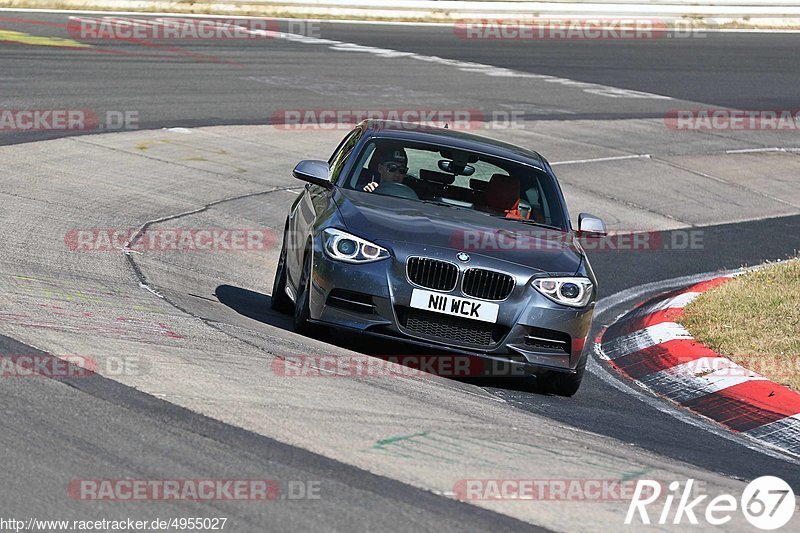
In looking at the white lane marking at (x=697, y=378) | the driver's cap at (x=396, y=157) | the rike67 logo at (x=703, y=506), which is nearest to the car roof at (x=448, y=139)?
the driver's cap at (x=396, y=157)

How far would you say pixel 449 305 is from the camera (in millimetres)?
7613

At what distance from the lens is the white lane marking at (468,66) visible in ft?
81.1

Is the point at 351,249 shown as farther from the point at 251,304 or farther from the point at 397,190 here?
the point at 251,304

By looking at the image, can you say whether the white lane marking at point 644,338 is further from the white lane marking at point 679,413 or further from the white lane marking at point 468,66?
the white lane marking at point 468,66

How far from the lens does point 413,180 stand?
356 inches

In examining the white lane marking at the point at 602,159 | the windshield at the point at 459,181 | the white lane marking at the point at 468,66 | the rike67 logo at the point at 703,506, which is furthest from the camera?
the white lane marking at the point at 468,66

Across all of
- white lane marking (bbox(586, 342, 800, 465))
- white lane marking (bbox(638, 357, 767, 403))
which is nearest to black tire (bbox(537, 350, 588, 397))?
white lane marking (bbox(586, 342, 800, 465))

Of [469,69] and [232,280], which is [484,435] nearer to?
[232,280]

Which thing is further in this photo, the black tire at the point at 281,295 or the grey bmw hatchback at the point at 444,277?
the black tire at the point at 281,295

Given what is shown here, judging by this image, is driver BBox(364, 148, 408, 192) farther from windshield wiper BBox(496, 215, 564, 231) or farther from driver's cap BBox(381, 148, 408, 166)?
windshield wiper BBox(496, 215, 564, 231)

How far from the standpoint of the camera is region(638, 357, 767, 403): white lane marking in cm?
855

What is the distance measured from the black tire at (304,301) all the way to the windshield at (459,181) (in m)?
0.95

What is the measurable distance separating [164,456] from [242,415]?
700mm

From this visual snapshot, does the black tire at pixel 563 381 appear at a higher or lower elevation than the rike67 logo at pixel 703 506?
lower
